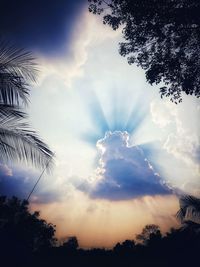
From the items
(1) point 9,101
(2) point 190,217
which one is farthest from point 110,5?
(2) point 190,217

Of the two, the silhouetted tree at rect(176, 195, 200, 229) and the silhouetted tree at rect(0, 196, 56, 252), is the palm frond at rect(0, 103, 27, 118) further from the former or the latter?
the silhouetted tree at rect(0, 196, 56, 252)

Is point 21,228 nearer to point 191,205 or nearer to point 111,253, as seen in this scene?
point 111,253

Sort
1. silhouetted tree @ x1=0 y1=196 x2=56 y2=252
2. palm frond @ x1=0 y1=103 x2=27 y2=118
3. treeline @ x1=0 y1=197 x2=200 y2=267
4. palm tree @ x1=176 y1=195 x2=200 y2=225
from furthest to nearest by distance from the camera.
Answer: silhouetted tree @ x1=0 y1=196 x2=56 y2=252
treeline @ x1=0 y1=197 x2=200 y2=267
palm tree @ x1=176 y1=195 x2=200 y2=225
palm frond @ x1=0 y1=103 x2=27 y2=118

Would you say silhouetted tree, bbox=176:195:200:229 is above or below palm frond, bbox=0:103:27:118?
above

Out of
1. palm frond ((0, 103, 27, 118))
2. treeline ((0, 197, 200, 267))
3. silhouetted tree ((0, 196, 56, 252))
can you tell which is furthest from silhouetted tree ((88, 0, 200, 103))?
silhouetted tree ((0, 196, 56, 252))

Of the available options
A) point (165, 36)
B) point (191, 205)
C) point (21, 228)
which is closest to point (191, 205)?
point (191, 205)

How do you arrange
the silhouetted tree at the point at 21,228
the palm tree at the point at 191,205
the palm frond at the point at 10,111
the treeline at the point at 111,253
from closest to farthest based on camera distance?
the palm frond at the point at 10,111 < the palm tree at the point at 191,205 < the treeline at the point at 111,253 < the silhouetted tree at the point at 21,228

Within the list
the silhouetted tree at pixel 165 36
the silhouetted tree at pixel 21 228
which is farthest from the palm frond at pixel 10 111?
the silhouetted tree at pixel 21 228

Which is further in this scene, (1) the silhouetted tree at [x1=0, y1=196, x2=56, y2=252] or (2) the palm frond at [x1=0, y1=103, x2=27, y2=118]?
(1) the silhouetted tree at [x1=0, y1=196, x2=56, y2=252]

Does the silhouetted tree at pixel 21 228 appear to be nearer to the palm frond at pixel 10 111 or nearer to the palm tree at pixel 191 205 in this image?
the palm tree at pixel 191 205

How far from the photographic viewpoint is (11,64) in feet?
19.7

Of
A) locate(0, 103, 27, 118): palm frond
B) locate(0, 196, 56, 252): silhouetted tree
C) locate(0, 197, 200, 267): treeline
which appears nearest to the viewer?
locate(0, 103, 27, 118): palm frond

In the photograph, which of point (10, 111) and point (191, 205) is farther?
point (191, 205)

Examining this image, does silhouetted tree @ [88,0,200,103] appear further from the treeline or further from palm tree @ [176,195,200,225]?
the treeline
